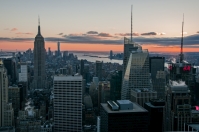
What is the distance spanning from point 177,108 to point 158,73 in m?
14.5

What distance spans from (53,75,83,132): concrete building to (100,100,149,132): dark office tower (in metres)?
4.33

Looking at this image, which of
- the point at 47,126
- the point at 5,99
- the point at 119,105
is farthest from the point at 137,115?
the point at 5,99

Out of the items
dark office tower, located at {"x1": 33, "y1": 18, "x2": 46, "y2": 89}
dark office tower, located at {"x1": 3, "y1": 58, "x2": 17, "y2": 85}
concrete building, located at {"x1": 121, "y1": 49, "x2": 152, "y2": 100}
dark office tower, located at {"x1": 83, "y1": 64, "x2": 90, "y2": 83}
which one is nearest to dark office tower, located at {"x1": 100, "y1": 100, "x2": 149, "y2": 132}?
concrete building, located at {"x1": 121, "y1": 49, "x2": 152, "y2": 100}

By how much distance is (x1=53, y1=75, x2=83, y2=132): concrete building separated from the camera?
2120cm

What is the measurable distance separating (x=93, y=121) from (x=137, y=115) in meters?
8.68

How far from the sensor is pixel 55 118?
21.5 metres

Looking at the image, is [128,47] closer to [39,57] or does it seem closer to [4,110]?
[4,110]

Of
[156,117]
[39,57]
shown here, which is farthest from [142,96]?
[39,57]

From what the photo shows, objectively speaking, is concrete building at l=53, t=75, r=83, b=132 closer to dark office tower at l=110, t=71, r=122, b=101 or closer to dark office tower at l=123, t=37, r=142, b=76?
dark office tower at l=110, t=71, r=122, b=101

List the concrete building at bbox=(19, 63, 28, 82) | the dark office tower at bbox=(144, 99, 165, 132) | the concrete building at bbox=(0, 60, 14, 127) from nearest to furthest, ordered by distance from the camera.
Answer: the dark office tower at bbox=(144, 99, 165, 132) < the concrete building at bbox=(0, 60, 14, 127) < the concrete building at bbox=(19, 63, 28, 82)

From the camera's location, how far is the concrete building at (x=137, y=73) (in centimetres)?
2697

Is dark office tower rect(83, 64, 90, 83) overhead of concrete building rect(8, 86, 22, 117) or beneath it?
overhead

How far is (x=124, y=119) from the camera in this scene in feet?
54.4

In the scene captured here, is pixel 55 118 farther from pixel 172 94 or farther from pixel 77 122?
pixel 172 94
